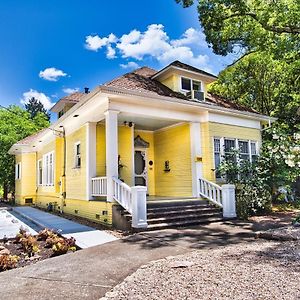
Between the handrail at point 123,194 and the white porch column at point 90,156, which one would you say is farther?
the white porch column at point 90,156

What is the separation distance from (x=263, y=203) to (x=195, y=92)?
5.05 meters

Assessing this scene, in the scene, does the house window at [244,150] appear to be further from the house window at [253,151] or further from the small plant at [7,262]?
the small plant at [7,262]

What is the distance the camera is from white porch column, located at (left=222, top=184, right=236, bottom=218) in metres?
9.53

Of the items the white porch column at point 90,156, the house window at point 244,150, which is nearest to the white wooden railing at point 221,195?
the house window at point 244,150

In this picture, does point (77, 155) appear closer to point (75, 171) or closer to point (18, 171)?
point (75, 171)

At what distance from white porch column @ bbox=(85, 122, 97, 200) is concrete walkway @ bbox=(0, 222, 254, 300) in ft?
11.8

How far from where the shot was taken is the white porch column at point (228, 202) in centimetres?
953

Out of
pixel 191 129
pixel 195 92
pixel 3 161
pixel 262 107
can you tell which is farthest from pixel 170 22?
pixel 3 161

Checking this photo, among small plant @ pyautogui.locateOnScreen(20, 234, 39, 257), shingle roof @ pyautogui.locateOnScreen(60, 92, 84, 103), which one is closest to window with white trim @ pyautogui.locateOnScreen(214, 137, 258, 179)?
small plant @ pyautogui.locateOnScreen(20, 234, 39, 257)

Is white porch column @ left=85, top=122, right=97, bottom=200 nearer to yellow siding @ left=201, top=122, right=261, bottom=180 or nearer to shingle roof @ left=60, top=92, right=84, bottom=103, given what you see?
yellow siding @ left=201, top=122, right=261, bottom=180

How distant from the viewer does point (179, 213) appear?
29.2 feet

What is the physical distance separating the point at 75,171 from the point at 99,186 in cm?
252

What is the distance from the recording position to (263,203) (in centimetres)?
1083

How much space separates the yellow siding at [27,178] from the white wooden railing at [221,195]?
501 inches
